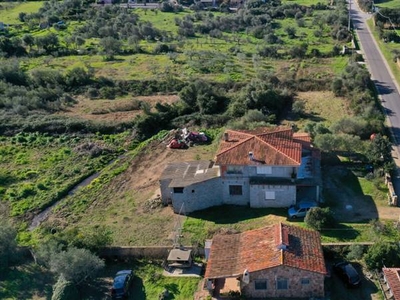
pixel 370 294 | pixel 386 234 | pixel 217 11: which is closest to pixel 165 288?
pixel 370 294

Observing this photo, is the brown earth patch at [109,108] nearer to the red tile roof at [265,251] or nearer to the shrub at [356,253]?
the red tile roof at [265,251]

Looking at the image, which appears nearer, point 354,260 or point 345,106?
point 354,260

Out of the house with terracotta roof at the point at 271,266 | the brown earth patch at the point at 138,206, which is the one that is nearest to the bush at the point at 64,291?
the brown earth patch at the point at 138,206

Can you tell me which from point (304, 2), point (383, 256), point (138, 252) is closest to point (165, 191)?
point (138, 252)

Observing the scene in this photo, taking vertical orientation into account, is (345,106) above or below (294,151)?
below

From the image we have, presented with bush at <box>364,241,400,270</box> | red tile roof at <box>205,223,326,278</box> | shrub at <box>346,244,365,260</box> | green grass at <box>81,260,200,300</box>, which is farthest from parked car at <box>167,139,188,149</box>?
bush at <box>364,241,400,270</box>

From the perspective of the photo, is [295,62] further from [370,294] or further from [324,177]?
[370,294]
